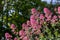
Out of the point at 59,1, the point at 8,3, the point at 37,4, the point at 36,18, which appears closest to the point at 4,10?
the point at 8,3

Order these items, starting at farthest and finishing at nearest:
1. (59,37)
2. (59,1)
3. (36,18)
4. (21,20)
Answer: (59,1) < (21,20) < (36,18) < (59,37)

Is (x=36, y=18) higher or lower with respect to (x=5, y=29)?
higher

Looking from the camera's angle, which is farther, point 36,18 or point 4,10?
point 4,10

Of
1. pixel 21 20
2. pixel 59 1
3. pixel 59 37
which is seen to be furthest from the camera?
pixel 59 1

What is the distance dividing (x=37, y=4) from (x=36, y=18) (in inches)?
61.6

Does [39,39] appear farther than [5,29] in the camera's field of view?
No

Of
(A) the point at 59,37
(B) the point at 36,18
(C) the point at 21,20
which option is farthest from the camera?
(C) the point at 21,20

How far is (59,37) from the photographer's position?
3.25 m

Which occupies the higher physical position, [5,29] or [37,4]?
[37,4]

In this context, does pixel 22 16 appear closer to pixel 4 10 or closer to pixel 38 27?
pixel 4 10

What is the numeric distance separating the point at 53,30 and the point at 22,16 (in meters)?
1.47

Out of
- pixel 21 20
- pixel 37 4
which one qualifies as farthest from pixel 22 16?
pixel 37 4

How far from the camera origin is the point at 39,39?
3.33 meters

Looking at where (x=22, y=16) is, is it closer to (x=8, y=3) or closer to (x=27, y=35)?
(x=8, y=3)
